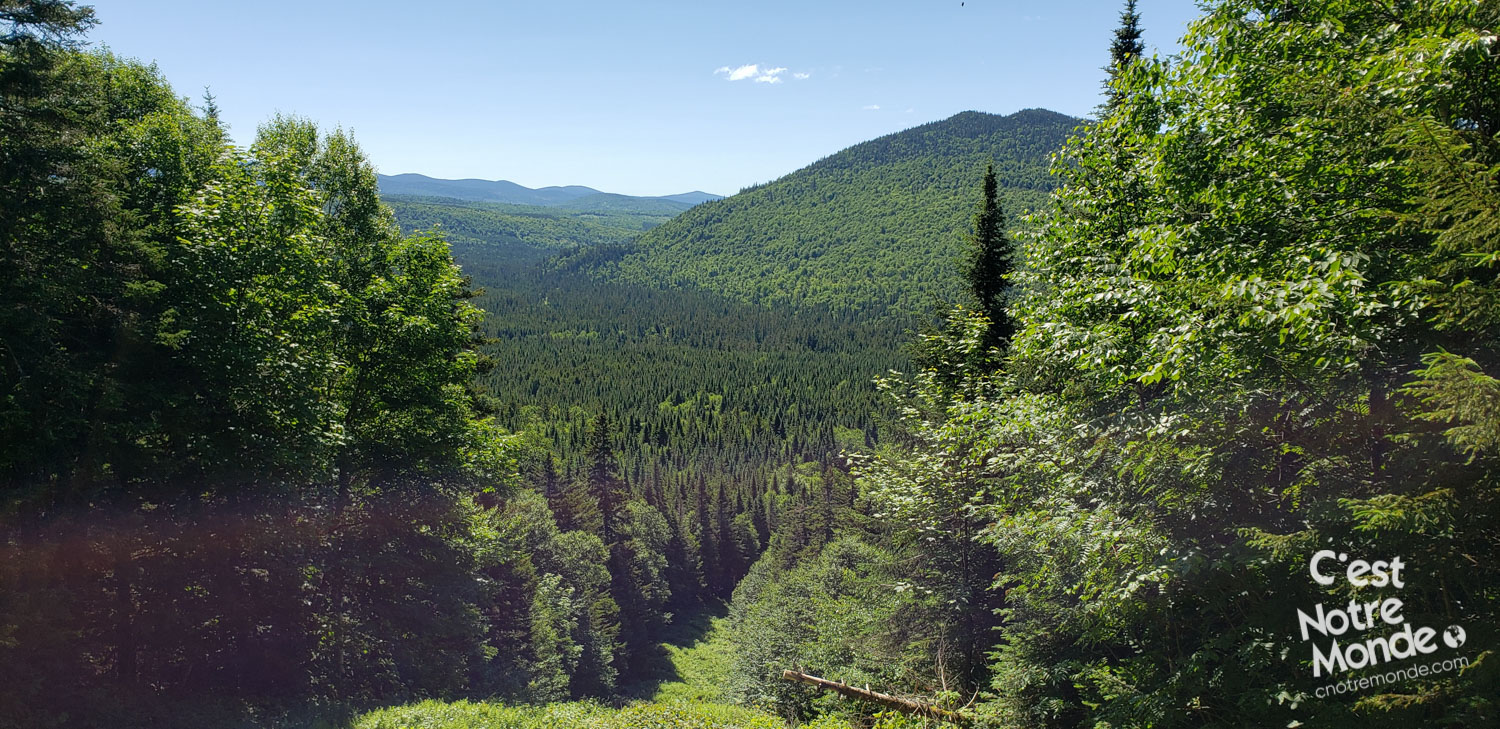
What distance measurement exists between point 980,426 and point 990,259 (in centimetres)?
648

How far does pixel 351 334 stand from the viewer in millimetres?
17312

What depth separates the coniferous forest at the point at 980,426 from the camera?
630 cm

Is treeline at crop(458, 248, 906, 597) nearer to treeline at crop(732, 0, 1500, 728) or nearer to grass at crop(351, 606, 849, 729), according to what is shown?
grass at crop(351, 606, 849, 729)

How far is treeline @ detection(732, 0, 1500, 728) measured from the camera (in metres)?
5.78

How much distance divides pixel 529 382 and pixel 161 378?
145133 mm

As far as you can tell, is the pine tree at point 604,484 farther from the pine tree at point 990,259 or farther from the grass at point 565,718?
the pine tree at point 990,259

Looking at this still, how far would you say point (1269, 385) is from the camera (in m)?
7.57

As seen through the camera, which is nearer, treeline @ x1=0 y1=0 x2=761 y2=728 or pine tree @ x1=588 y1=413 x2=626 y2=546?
treeline @ x1=0 y1=0 x2=761 y2=728

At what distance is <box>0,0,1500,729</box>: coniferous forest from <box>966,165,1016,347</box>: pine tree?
116mm

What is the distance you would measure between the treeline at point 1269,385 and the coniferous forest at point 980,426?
0.05 m

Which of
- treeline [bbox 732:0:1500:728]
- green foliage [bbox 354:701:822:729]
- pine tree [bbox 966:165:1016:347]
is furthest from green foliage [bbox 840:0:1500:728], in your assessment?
pine tree [bbox 966:165:1016:347]

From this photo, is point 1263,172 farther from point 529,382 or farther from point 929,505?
point 529,382

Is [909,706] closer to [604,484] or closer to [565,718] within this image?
[565,718]

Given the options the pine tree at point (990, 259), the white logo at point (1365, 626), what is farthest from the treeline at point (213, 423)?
the white logo at point (1365, 626)
